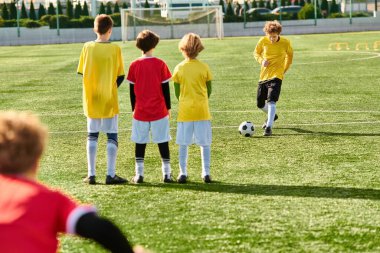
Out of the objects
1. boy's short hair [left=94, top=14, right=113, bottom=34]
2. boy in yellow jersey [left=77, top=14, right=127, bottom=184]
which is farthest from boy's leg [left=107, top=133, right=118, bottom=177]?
boy's short hair [left=94, top=14, right=113, bottom=34]

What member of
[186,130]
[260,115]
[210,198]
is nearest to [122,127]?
[260,115]

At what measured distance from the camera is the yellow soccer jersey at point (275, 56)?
12.7m

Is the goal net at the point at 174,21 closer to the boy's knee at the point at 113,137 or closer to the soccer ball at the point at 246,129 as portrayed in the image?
the soccer ball at the point at 246,129

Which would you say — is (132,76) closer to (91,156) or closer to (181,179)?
(91,156)

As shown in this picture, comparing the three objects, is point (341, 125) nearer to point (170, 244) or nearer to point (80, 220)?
point (170, 244)

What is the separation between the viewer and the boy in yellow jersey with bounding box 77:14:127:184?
8.79 metres

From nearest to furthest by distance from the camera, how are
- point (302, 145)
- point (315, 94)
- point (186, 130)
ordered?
point (186, 130) < point (302, 145) < point (315, 94)

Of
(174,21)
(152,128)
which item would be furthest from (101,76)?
(174,21)

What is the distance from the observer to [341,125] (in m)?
13.1

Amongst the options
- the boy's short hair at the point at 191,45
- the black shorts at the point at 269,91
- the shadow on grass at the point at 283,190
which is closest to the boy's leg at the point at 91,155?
the shadow on grass at the point at 283,190

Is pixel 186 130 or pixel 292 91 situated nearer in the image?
pixel 186 130

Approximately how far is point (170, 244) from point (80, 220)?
10.2ft

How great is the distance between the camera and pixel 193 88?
8805mm

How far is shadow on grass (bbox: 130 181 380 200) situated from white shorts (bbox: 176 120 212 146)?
0.42 meters
